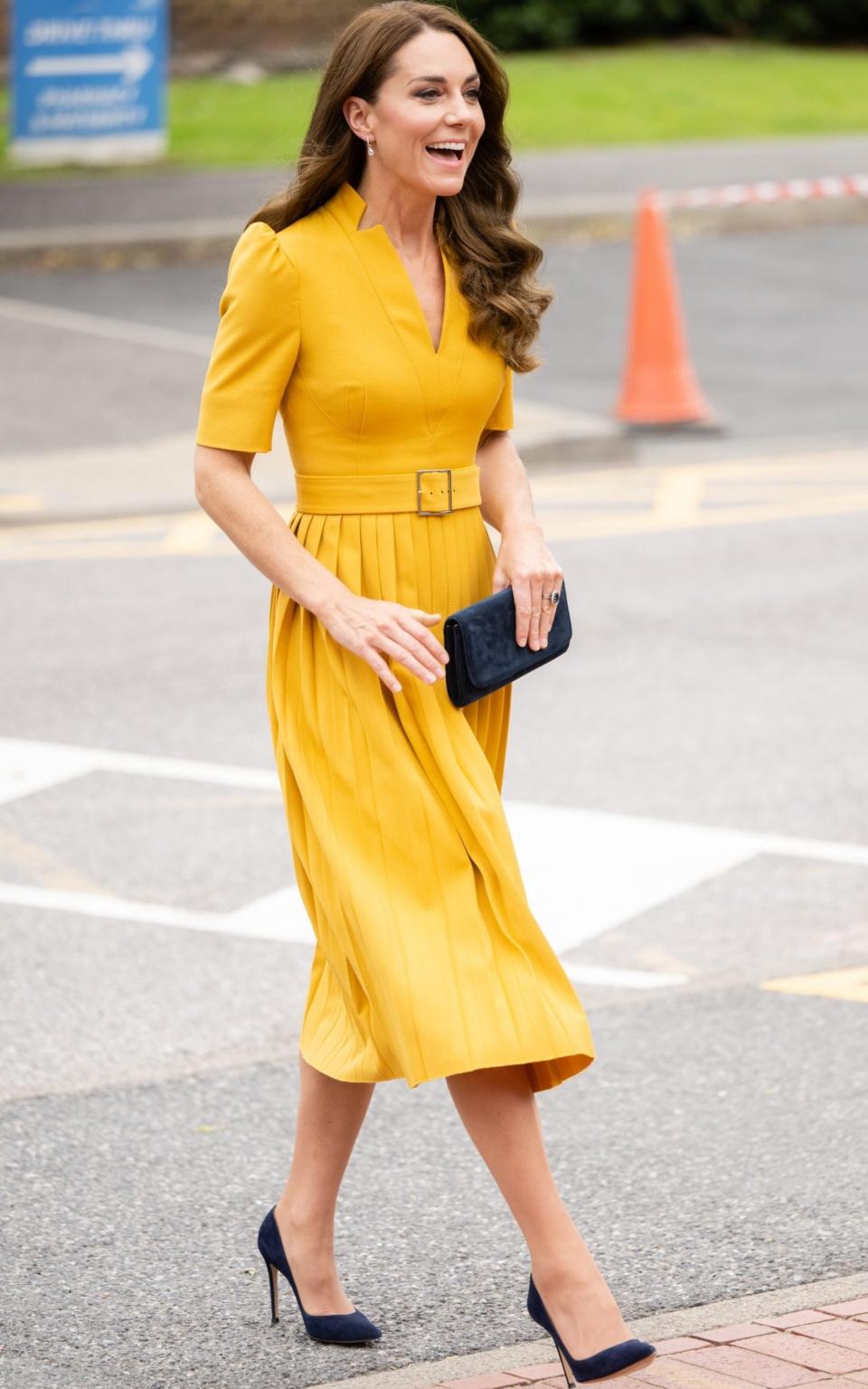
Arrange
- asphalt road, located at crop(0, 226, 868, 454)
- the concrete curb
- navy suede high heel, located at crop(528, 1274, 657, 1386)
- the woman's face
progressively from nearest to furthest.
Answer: navy suede high heel, located at crop(528, 1274, 657, 1386) < the woman's face < asphalt road, located at crop(0, 226, 868, 454) < the concrete curb

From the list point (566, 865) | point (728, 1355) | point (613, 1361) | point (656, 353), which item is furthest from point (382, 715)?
point (656, 353)

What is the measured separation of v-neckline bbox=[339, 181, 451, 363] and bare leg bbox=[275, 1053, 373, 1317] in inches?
46.3

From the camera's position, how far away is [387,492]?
11.8ft

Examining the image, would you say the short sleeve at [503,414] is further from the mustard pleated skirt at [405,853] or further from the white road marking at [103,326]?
the white road marking at [103,326]

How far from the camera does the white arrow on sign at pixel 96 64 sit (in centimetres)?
2291

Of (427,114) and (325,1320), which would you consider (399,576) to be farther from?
(325,1320)

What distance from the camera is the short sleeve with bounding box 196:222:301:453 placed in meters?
3.47

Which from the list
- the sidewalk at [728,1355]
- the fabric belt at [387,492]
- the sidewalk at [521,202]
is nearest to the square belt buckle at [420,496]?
the fabric belt at [387,492]

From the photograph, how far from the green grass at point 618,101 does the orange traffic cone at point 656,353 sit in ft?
29.8

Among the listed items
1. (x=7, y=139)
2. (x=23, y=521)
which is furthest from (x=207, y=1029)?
(x=7, y=139)

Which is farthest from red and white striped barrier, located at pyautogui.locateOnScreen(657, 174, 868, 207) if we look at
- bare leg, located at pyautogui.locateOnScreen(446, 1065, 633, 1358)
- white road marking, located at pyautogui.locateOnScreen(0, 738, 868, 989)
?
bare leg, located at pyautogui.locateOnScreen(446, 1065, 633, 1358)

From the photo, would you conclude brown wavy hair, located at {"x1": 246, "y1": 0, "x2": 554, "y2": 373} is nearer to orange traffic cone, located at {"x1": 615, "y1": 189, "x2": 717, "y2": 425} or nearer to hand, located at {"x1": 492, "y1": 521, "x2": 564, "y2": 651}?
hand, located at {"x1": 492, "y1": 521, "x2": 564, "y2": 651}

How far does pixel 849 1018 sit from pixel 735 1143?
2.53 feet

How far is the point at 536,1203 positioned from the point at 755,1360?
0.48 m
